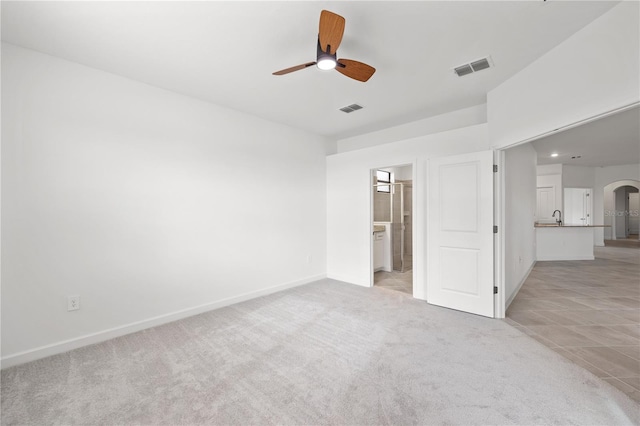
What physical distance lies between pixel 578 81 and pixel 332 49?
6.83ft

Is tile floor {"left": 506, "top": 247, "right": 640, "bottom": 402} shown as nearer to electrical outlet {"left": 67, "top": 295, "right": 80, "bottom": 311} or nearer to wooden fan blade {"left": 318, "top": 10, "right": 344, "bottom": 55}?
wooden fan blade {"left": 318, "top": 10, "right": 344, "bottom": 55}

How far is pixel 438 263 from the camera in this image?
3.76 m

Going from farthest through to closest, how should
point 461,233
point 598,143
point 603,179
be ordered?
1. point 603,179
2. point 598,143
3. point 461,233

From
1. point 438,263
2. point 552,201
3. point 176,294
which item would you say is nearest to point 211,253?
point 176,294

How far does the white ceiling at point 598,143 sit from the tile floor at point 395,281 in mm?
3512

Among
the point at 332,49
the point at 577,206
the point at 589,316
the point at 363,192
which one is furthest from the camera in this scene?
the point at 577,206

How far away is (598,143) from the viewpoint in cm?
558

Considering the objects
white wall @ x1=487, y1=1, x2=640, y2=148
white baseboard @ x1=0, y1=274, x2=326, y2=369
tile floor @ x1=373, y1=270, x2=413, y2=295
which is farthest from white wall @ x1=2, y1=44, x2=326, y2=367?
white wall @ x1=487, y1=1, x2=640, y2=148

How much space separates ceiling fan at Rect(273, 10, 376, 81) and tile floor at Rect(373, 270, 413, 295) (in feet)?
11.3

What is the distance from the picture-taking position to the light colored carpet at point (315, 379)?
1.77 metres

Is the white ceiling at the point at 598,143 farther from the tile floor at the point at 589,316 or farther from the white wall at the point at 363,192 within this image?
the tile floor at the point at 589,316

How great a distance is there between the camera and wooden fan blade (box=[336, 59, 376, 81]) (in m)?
2.15

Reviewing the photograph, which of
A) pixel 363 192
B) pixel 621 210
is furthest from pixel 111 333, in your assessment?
pixel 621 210

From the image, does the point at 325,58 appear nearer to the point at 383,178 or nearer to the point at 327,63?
the point at 327,63
